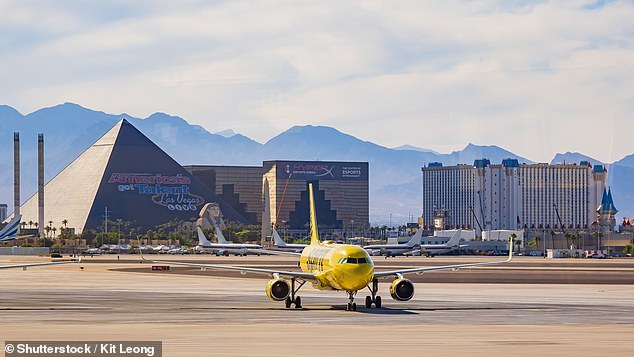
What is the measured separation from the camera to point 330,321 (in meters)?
48.0

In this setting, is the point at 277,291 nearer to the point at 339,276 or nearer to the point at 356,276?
the point at 339,276

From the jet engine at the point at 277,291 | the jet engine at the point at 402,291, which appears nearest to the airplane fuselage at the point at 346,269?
the jet engine at the point at 277,291

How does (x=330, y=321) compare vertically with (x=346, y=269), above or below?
below

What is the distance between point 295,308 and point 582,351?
24.8 meters

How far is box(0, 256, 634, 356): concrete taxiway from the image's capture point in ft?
119

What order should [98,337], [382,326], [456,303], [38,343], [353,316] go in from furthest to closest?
[456,303] < [353,316] < [382,326] < [98,337] < [38,343]

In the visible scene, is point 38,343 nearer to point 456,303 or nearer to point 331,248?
point 331,248

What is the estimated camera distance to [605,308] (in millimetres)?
59844

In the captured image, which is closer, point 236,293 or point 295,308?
point 295,308

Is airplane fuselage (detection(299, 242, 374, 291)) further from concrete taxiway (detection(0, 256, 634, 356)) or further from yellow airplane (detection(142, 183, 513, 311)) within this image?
concrete taxiway (detection(0, 256, 634, 356))

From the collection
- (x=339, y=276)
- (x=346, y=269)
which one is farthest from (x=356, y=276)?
(x=339, y=276)

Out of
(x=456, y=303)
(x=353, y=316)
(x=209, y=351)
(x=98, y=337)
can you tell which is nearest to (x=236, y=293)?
(x=456, y=303)

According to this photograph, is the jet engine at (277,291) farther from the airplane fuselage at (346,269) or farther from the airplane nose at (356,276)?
the airplane nose at (356,276)

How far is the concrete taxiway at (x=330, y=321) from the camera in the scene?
36281 millimetres
